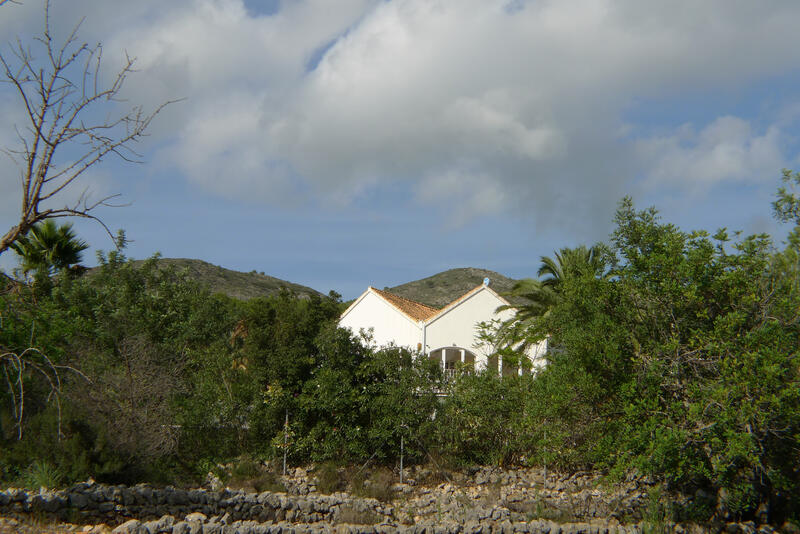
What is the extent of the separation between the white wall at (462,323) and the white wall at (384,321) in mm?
748

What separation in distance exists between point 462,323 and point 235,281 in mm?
39549

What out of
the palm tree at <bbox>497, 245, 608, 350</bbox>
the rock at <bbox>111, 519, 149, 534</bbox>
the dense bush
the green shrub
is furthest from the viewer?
the palm tree at <bbox>497, 245, 608, 350</bbox>

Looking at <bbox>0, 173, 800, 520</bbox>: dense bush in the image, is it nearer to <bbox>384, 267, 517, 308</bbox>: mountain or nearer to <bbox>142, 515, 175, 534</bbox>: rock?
<bbox>142, 515, 175, 534</bbox>: rock

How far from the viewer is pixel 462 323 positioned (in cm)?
2888

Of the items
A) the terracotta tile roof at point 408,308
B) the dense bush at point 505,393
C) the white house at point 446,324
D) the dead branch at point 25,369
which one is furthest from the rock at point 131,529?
the terracotta tile roof at point 408,308

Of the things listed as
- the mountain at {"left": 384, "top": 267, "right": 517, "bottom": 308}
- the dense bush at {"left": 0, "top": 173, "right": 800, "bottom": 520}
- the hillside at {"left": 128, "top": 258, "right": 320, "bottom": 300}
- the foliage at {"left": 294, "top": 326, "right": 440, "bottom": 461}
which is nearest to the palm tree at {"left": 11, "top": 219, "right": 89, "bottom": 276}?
the dense bush at {"left": 0, "top": 173, "right": 800, "bottom": 520}

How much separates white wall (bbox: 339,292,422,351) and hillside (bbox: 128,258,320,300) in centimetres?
2556

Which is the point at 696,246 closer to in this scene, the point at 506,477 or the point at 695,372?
the point at 695,372

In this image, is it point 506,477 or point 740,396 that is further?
point 506,477

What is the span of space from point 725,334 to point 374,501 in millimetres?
9191

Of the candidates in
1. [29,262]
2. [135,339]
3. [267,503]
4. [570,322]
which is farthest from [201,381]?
[570,322]

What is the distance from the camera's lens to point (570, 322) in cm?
1347

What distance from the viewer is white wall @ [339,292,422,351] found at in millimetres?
29484

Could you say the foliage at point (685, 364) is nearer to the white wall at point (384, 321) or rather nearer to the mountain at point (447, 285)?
the white wall at point (384, 321)
